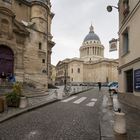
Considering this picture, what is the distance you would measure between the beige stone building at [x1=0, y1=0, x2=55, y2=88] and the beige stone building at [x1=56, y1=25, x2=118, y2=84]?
225 ft

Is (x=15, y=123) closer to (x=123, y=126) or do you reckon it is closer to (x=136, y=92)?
(x=123, y=126)

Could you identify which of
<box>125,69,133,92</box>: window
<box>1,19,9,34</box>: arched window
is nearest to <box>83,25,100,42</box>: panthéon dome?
<box>1,19,9,34</box>: arched window

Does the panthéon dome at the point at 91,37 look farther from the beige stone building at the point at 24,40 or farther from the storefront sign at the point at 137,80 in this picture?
the storefront sign at the point at 137,80

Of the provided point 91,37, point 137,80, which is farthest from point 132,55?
point 91,37

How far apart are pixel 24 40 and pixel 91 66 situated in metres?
83.9

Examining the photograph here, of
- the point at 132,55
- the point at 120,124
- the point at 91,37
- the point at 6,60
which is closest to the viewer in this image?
the point at 120,124

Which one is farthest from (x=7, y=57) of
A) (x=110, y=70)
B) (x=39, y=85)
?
(x=110, y=70)

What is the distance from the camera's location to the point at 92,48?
109 meters

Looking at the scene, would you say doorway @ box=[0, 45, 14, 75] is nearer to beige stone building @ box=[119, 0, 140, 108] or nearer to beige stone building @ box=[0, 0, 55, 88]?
beige stone building @ box=[0, 0, 55, 88]

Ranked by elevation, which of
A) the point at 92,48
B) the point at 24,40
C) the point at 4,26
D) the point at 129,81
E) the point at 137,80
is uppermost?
the point at 92,48

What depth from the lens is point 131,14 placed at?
1239 centimetres

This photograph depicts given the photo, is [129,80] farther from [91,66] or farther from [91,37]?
[91,37]

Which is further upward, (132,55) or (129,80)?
(132,55)

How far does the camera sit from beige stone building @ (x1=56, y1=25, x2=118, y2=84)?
99438 mm
